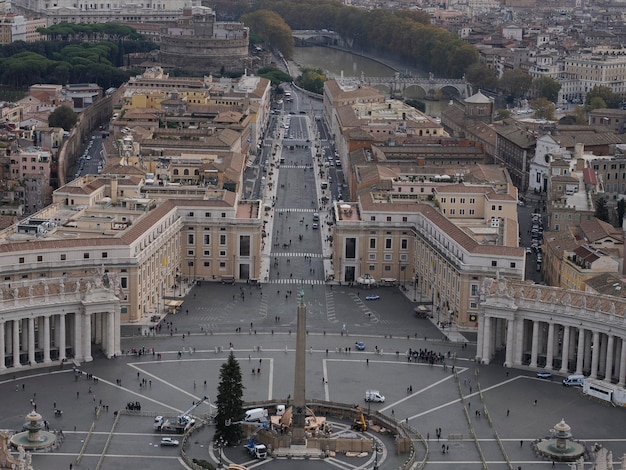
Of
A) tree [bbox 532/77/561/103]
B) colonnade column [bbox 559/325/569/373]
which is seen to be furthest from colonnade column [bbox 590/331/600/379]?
tree [bbox 532/77/561/103]

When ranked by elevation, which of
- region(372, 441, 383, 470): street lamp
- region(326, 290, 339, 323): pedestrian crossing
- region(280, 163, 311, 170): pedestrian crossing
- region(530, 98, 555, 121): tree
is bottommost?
region(372, 441, 383, 470): street lamp

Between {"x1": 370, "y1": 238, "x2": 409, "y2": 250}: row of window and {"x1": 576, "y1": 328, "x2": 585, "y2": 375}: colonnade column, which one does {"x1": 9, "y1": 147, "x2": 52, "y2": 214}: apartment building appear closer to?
{"x1": 370, "y1": 238, "x2": 409, "y2": 250}: row of window

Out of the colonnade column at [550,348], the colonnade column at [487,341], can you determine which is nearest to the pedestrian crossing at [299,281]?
the colonnade column at [487,341]

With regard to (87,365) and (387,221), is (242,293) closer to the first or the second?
(387,221)

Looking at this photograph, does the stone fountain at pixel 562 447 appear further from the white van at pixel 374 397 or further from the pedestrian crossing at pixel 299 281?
the pedestrian crossing at pixel 299 281

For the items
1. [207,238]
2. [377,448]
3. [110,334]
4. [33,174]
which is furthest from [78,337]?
[33,174]
